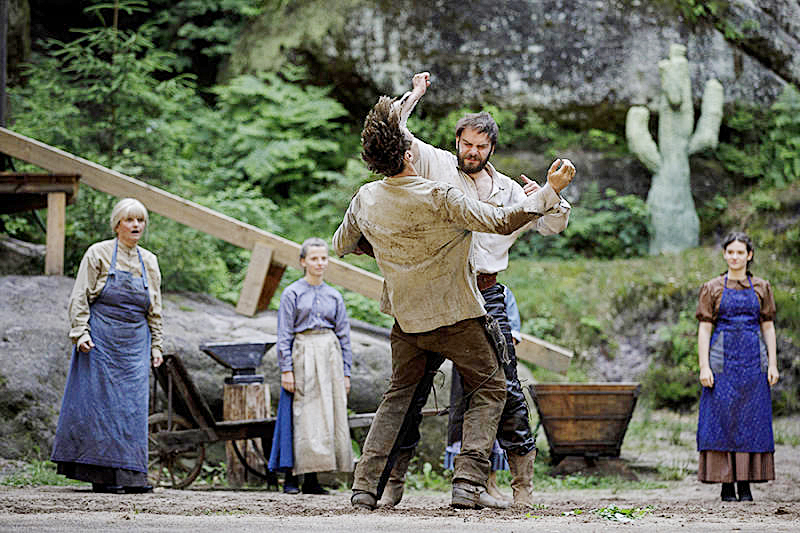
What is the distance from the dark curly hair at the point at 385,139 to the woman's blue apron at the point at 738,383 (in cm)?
272

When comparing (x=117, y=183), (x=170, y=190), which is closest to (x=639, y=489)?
(x=117, y=183)

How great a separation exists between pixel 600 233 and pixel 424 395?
957cm

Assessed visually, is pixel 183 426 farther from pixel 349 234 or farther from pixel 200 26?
pixel 200 26

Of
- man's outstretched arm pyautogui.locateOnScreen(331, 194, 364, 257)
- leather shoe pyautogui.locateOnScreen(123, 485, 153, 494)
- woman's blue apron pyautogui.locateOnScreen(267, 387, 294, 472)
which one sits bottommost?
leather shoe pyautogui.locateOnScreen(123, 485, 153, 494)

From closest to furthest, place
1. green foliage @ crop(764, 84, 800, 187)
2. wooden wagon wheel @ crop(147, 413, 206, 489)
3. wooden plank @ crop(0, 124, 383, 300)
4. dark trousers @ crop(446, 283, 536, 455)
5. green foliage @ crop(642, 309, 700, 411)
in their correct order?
dark trousers @ crop(446, 283, 536, 455), wooden wagon wheel @ crop(147, 413, 206, 489), wooden plank @ crop(0, 124, 383, 300), green foliage @ crop(642, 309, 700, 411), green foliage @ crop(764, 84, 800, 187)

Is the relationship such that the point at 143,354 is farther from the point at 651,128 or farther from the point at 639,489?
the point at 651,128

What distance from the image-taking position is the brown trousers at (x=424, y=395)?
4082 mm

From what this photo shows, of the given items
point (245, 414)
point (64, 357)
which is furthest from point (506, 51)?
point (64, 357)

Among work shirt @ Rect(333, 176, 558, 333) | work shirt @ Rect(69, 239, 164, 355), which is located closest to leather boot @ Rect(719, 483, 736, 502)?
work shirt @ Rect(333, 176, 558, 333)

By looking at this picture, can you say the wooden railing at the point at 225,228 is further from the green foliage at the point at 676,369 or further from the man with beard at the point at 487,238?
the green foliage at the point at 676,369

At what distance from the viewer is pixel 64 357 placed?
6.68 metres

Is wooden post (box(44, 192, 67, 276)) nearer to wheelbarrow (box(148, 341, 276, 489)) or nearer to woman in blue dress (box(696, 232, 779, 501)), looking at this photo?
wheelbarrow (box(148, 341, 276, 489))

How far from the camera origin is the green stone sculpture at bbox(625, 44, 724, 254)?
42.4 feet

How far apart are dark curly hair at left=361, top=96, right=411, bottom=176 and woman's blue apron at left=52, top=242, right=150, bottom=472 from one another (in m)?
2.27
